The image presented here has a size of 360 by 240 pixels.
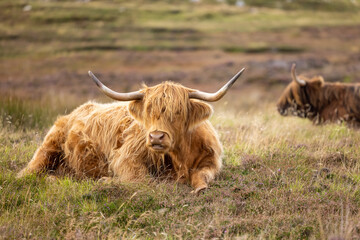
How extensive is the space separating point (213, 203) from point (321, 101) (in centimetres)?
646

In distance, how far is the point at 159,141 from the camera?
390cm

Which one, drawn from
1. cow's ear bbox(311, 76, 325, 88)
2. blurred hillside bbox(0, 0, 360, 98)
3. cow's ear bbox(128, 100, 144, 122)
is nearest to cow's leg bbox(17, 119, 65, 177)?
cow's ear bbox(128, 100, 144, 122)

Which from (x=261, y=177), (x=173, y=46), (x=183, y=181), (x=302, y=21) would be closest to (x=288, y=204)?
(x=261, y=177)

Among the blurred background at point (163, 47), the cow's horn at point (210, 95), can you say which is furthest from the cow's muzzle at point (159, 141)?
the blurred background at point (163, 47)

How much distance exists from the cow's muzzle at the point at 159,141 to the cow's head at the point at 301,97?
582 cm

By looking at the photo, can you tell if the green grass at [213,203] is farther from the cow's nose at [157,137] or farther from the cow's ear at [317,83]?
the cow's ear at [317,83]

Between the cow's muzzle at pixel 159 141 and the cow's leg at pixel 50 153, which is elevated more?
the cow's muzzle at pixel 159 141

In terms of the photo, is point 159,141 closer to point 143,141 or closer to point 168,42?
point 143,141

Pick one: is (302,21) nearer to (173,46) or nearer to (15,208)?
(173,46)

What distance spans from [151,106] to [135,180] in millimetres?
820

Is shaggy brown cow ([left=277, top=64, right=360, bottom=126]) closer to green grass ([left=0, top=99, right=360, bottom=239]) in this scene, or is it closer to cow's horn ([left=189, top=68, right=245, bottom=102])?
green grass ([left=0, top=99, right=360, bottom=239])

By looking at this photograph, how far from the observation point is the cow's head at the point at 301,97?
30.6ft

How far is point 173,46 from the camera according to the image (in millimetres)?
38906

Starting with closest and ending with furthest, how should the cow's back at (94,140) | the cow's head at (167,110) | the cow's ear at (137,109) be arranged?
the cow's head at (167,110) → the cow's ear at (137,109) → the cow's back at (94,140)
